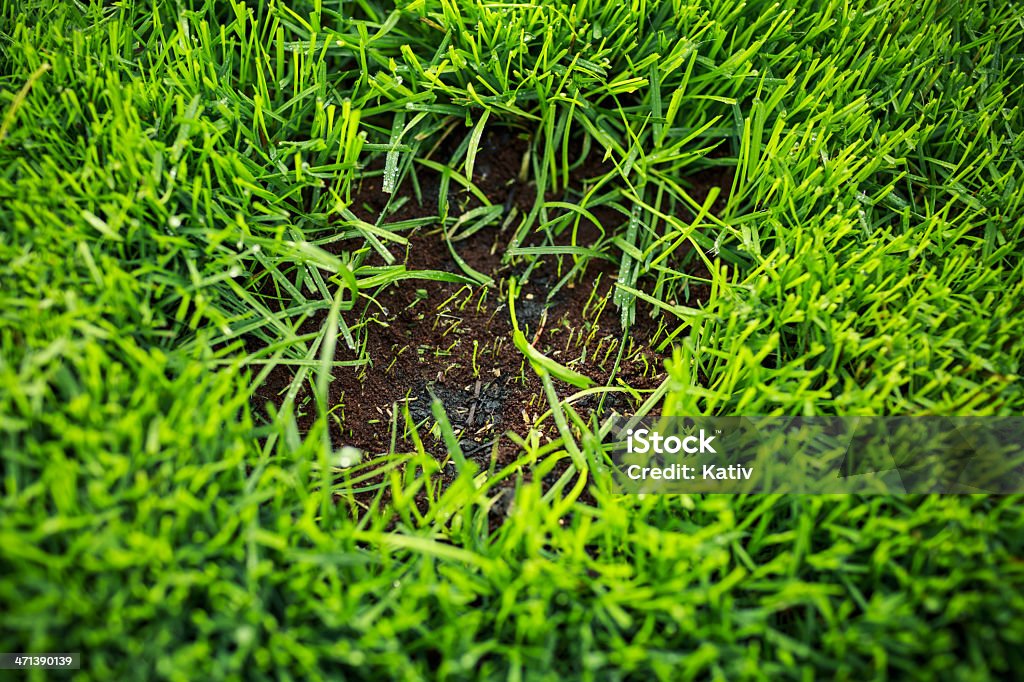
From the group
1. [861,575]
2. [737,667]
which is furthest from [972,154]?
[737,667]

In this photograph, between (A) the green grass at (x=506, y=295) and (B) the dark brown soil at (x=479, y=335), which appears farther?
(B) the dark brown soil at (x=479, y=335)

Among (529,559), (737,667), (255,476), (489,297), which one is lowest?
(737,667)

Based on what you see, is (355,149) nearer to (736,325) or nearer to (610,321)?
(610,321)

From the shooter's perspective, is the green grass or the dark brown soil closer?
the green grass
